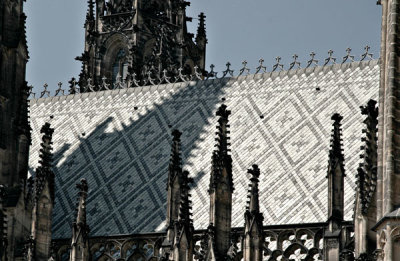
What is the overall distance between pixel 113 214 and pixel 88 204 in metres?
0.80

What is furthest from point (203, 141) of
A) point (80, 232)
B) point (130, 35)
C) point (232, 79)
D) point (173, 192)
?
point (130, 35)

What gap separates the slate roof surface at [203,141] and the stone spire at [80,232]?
1413 millimetres

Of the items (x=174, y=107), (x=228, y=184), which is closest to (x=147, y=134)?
(x=174, y=107)

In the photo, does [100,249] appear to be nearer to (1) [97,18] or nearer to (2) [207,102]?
(2) [207,102]

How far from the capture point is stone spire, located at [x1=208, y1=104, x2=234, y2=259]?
85.7 feet

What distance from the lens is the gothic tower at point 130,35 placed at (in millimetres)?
40812

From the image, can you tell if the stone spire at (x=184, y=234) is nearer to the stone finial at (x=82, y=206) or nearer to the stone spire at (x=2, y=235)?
the stone finial at (x=82, y=206)

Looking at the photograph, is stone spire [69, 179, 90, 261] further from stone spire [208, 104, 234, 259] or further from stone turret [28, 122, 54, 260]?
stone spire [208, 104, 234, 259]

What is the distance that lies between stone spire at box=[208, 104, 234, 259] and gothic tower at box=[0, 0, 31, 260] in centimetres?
436

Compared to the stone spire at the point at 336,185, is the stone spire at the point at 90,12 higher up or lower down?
higher up

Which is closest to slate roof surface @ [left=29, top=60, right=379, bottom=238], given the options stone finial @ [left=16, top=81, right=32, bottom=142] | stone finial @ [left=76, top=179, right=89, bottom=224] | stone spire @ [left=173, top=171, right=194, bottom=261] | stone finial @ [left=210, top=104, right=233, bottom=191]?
stone finial @ [left=76, top=179, right=89, bottom=224]

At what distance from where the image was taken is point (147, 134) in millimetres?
32375

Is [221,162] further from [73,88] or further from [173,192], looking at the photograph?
[73,88]

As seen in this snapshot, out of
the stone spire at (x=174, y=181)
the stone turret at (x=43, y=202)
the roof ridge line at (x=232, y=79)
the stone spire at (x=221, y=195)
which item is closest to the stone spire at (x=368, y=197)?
the stone spire at (x=221, y=195)
